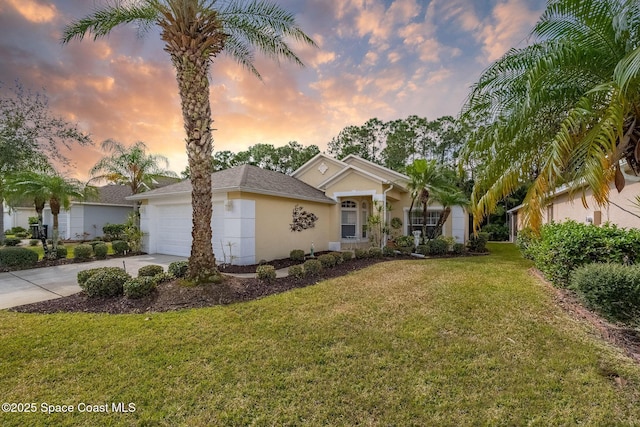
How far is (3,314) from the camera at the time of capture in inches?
224

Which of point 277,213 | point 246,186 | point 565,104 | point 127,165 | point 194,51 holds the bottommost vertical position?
point 277,213

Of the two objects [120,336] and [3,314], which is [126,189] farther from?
[120,336]

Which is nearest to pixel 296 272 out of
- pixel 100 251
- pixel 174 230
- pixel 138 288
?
pixel 138 288

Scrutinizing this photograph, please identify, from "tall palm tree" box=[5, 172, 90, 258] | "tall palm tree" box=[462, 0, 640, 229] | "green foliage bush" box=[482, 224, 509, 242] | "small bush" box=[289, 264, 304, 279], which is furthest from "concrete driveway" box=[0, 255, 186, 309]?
"green foliage bush" box=[482, 224, 509, 242]

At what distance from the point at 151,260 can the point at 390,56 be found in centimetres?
1347

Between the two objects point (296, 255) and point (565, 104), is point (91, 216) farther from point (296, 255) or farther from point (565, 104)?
point (565, 104)

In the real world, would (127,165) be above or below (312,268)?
above

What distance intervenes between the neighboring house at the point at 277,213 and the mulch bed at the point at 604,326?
8893 millimetres

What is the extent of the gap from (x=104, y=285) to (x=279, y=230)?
694 centimetres

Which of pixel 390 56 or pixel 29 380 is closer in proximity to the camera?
pixel 29 380

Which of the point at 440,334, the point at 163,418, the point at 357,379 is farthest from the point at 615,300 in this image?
the point at 163,418

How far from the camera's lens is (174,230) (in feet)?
45.4

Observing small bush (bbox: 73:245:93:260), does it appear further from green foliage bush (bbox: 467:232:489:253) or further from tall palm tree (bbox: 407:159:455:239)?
green foliage bush (bbox: 467:232:489:253)

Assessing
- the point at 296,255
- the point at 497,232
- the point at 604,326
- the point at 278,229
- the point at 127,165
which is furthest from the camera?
the point at 497,232
